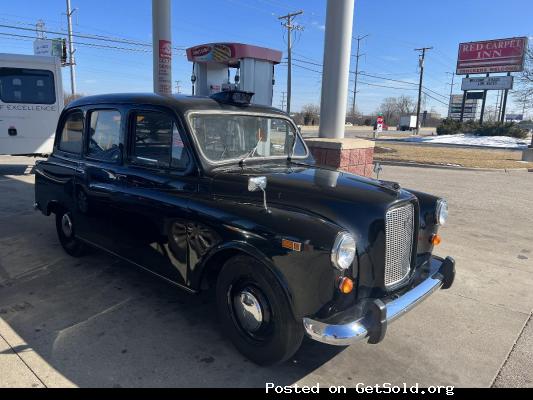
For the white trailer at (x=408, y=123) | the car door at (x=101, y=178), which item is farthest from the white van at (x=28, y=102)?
the white trailer at (x=408, y=123)

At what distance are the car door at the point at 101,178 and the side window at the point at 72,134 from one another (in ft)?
0.51

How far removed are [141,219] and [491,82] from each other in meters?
41.7

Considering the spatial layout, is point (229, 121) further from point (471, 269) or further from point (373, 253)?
point (471, 269)

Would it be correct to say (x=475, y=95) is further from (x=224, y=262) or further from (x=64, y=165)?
(x=224, y=262)

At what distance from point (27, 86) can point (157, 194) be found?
9.42 metres

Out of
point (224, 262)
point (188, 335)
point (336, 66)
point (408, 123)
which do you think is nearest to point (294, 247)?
point (224, 262)

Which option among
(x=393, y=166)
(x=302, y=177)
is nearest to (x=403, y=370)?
(x=302, y=177)

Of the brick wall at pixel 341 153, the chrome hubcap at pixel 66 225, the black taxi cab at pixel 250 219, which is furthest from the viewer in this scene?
the brick wall at pixel 341 153

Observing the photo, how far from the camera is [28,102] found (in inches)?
421

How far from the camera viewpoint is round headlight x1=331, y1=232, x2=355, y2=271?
243 cm

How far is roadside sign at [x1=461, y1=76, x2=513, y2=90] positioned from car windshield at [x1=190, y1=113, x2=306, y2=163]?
38998 mm

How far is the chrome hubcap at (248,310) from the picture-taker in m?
2.78

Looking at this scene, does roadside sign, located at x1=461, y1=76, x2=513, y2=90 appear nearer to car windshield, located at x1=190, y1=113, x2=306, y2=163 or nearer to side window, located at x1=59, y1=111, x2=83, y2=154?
car windshield, located at x1=190, y1=113, x2=306, y2=163

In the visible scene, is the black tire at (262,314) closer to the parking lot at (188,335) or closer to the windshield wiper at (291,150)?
the parking lot at (188,335)
